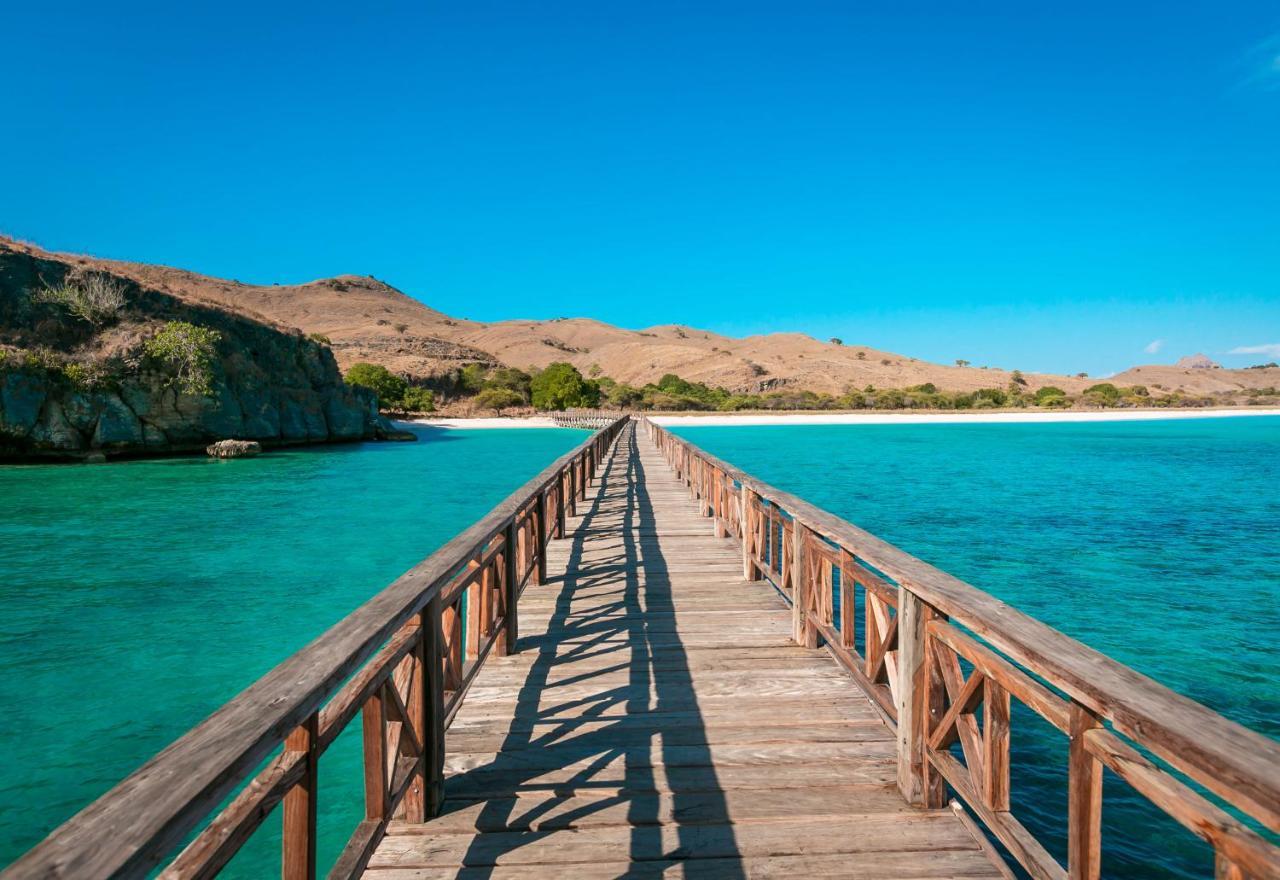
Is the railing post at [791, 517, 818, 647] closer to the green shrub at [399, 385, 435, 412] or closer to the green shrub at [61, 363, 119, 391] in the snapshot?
the green shrub at [61, 363, 119, 391]

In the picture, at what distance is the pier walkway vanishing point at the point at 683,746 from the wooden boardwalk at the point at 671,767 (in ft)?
0.04

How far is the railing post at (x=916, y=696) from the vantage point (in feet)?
9.58

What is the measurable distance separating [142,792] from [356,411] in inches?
1923

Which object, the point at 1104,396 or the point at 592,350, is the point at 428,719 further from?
the point at 592,350

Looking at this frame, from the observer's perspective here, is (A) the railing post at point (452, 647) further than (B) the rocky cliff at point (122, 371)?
No

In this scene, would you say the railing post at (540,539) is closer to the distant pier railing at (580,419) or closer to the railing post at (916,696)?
the railing post at (916,696)

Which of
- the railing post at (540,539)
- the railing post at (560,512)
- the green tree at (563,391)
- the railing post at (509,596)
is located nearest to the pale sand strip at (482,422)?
the green tree at (563,391)

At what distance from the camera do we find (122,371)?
104ft

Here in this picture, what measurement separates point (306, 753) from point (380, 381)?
70.7m

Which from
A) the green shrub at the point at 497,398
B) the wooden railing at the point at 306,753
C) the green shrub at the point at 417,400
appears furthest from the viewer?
the green shrub at the point at 497,398

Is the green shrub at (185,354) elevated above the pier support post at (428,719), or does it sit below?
above

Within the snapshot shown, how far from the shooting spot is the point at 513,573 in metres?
4.97

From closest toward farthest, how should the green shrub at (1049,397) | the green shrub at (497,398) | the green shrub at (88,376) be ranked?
the green shrub at (88,376), the green shrub at (497,398), the green shrub at (1049,397)

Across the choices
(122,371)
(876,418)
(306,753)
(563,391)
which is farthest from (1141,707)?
(876,418)
